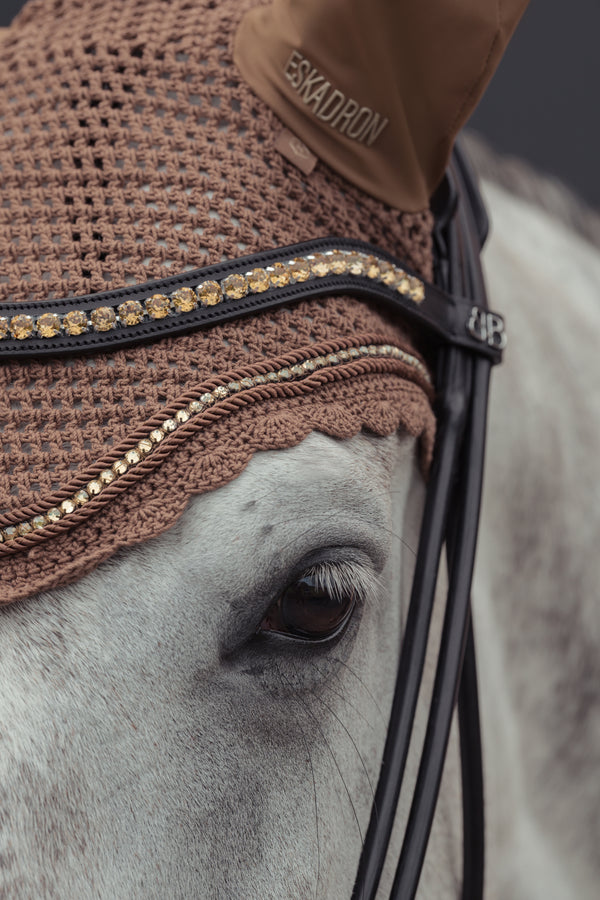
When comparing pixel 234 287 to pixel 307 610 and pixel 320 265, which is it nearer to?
pixel 320 265

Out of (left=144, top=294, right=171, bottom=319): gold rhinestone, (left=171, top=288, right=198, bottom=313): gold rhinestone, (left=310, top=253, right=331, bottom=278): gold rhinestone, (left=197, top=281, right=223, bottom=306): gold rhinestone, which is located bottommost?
(left=144, top=294, right=171, bottom=319): gold rhinestone

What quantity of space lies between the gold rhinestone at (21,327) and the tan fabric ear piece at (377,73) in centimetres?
28

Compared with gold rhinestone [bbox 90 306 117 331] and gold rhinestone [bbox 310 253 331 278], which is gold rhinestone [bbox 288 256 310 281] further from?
gold rhinestone [bbox 90 306 117 331]

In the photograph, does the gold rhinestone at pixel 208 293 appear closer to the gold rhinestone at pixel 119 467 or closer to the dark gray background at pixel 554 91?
the gold rhinestone at pixel 119 467

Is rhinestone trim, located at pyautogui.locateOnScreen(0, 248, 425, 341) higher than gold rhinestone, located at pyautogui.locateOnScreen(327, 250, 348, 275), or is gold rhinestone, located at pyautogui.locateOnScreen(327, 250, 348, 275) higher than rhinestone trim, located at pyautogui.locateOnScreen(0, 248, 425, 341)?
gold rhinestone, located at pyautogui.locateOnScreen(327, 250, 348, 275)

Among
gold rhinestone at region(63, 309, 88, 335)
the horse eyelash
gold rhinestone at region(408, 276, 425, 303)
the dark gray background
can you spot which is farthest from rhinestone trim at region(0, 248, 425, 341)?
the dark gray background

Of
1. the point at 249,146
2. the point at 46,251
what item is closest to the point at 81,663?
the point at 46,251

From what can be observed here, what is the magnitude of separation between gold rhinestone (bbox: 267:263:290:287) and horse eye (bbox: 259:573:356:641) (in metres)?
0.24

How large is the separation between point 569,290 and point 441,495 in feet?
2.14

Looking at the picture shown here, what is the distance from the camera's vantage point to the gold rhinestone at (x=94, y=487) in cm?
60

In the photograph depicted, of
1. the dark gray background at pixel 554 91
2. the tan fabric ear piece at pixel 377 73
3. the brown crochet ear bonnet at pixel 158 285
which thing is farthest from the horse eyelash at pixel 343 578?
the dark gray background at pixel 554 91

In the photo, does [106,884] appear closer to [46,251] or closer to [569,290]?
[46,251]

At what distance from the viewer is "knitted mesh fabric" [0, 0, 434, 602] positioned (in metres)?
0.61

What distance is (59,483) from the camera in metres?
0.61
